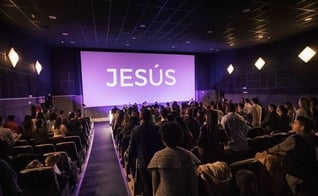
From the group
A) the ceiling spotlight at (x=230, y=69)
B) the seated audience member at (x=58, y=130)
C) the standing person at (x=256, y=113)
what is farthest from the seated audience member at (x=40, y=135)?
the ceiling spotlight at (x=230, y=69)

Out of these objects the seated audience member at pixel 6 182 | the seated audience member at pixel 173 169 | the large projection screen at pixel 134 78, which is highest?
the large projection screen at pixel 134 78

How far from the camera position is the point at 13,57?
696 cm

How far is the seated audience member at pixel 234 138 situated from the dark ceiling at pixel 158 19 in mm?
3338

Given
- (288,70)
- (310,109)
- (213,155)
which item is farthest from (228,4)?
(288,70)

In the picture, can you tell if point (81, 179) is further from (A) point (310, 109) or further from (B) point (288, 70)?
(B) point (288, 70)

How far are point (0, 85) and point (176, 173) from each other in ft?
20.4

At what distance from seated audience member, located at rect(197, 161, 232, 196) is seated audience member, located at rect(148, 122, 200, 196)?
0.64 m

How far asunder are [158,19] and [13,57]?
4643 mm

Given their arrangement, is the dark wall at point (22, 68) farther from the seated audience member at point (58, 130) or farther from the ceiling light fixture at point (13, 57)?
the seated audience member at point (58, 130)

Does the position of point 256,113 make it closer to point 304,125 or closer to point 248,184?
point 304,125

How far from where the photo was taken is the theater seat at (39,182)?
2.68 meters

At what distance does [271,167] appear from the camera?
2.79 meters

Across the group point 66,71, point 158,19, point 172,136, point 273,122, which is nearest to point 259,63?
point 158,19

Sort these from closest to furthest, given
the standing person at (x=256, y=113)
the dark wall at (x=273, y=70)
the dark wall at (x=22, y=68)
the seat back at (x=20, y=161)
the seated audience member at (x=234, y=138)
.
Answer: the seat back at (x=20, y=161) → the seated audience member at (x=234, y=138) → the standing person at (x=256, y=113) → the dark wall at (x=22, y=68) → the dark wall at (x=273, y=70)
